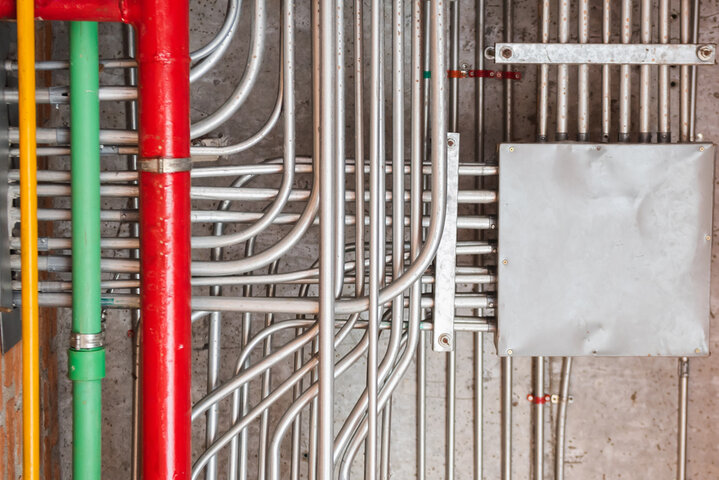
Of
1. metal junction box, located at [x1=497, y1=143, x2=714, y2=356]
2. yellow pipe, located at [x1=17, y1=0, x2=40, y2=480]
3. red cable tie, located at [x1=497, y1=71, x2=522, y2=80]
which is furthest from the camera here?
red cable tie, located at [x1=497, y1=71, x2=522, y2=80]

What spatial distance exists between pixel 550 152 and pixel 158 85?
33.6 inches

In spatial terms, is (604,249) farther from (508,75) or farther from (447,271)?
(508,75)

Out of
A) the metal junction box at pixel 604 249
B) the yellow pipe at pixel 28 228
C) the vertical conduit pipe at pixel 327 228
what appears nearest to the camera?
the yellow pipe at pixel 28 228

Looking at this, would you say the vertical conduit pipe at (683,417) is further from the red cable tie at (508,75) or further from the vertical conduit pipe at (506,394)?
the red cable tie at (508,75)

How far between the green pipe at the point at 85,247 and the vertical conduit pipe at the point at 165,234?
0.11 metres

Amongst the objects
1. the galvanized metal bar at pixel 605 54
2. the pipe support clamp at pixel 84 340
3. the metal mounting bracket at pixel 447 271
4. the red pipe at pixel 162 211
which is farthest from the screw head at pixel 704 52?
the pipe support clamp at pixel 84 340

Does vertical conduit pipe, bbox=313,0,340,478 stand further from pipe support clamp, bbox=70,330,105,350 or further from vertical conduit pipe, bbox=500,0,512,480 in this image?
vertical conduit pipe, bbox=500,0,512,480

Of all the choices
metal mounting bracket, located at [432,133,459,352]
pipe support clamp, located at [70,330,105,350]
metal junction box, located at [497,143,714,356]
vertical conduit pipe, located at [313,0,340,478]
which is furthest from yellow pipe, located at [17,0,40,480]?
metal junction box, located at [497,143,714,356]

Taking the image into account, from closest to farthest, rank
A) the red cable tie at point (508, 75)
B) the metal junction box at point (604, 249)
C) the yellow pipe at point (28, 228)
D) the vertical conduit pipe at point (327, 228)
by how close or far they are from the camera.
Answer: the yellow pipe at point (28, 228) < the vertical conduit pipe at point (327, 228) < the metal junction box at point (604, 249) < the red cable tie at point (508, 75)

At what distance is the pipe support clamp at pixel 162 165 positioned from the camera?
1.30m

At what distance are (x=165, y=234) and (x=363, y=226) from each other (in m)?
0.42

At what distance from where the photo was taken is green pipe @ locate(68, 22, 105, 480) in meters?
1.33

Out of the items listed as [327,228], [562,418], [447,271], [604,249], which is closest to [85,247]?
[327,228]

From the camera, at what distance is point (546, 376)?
1913 mm
